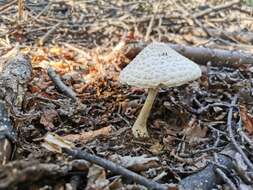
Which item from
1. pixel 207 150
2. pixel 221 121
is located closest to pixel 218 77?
pixel 221 121

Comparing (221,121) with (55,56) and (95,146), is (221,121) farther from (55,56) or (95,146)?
(55,56)

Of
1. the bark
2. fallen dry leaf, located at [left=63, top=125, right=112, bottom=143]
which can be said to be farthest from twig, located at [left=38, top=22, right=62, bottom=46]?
fallen dry leaf, located at [left=63, top=125, right=112, bottom=143]

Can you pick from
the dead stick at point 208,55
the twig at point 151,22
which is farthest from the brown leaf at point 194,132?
the twig at point 151,22

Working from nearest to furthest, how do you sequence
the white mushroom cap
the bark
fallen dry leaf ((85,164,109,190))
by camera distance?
fallen dry leaf ((85,164,109,190)) < the bark < the white mushroom cap

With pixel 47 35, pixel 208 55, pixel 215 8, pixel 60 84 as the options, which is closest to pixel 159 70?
pixel 60 84

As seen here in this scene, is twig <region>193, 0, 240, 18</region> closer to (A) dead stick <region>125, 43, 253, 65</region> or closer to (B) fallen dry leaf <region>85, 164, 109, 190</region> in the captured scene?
(A) dead stick <region>125, 43, 253, 65</region>

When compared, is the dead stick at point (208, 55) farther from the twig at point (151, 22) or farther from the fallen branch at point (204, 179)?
the fallen branch at point (204, 179)

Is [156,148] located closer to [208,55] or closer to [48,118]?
[48,118]
